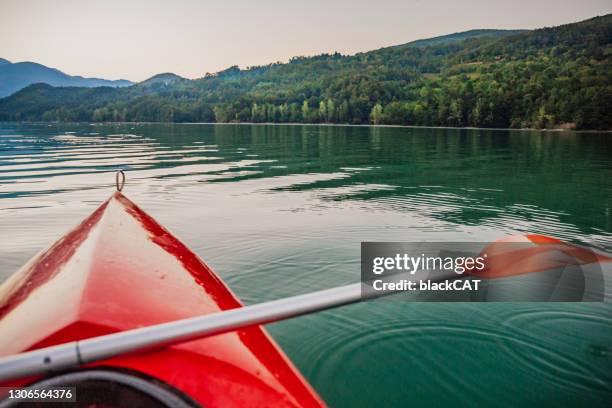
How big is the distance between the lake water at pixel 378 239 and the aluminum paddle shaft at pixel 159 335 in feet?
7.04

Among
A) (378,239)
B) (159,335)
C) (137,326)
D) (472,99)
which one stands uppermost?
(472,99)

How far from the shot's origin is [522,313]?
16.8 ft

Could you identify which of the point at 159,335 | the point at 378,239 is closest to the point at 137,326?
the point at 159,335

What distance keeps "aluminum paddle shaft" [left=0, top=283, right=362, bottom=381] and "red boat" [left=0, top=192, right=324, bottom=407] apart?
0.57 feet

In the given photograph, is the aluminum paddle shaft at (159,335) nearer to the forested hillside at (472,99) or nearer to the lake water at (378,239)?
the lake water at (378,239)

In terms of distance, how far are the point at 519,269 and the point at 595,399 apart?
1.26m

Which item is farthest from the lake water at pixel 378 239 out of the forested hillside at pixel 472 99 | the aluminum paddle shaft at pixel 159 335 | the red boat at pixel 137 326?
the forested hillside at pixel 472 99

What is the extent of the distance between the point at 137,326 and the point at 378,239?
659 centimetres

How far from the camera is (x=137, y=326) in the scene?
6.93 ft

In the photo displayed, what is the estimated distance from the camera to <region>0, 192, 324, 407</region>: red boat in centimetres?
164

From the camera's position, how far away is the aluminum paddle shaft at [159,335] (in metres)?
1.40

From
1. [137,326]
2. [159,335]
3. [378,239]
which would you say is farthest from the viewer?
[378,239]

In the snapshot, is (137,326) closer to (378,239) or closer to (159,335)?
(159,335)

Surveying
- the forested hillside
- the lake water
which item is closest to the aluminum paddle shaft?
the lake water
